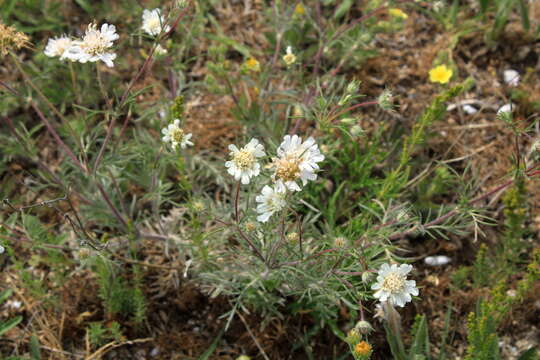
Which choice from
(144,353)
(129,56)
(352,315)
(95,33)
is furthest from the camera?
(129,56)

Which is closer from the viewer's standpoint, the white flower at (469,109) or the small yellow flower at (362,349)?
the small yellow flower at (362,349)

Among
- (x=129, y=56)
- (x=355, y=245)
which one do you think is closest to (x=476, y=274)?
(x=355, y=245)

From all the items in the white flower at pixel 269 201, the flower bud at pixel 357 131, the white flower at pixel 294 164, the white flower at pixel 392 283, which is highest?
the flower bud at pixel 357 131

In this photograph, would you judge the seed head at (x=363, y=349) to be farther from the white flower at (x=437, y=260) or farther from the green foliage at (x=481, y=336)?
the white flower at (x=437, y=260)

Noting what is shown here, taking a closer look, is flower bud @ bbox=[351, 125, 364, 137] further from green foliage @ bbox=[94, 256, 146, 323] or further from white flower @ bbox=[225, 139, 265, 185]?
green foliage @ bbox=[94, 256, 146, 323]

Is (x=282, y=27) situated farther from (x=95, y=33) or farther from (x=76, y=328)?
(x=76, y=328)

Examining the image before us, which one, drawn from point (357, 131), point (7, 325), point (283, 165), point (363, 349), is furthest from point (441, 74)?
point (7, 325)

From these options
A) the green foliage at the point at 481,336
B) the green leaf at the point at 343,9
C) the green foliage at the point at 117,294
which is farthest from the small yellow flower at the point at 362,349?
the green leaf at the point at 343,9

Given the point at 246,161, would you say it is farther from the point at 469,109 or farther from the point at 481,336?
the point at 469,109
